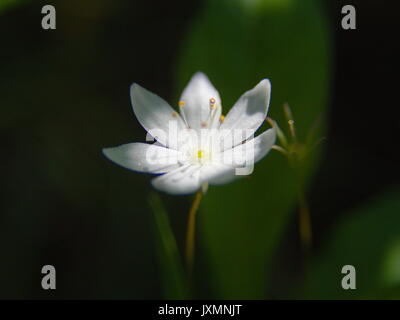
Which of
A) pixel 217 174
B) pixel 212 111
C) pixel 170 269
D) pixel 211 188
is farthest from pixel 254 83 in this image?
pixel 170 269

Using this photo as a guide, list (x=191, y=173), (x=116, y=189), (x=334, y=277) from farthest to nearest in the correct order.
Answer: (x=116, y=189) → (x=334, y=277) → (x=191, y=173)

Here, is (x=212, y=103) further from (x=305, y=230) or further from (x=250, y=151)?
(x=305, y=230)

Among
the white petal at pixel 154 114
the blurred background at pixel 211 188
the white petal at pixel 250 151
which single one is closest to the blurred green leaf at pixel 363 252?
the blurred background at pixel 211 188

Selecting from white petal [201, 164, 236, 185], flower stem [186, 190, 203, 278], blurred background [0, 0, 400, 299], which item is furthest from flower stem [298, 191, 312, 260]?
white petal [201, 164, 236, 185]

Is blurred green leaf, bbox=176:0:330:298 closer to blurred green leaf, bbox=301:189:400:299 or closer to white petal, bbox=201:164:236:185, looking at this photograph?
blurred green leaf, bbox=301:189:400:299
